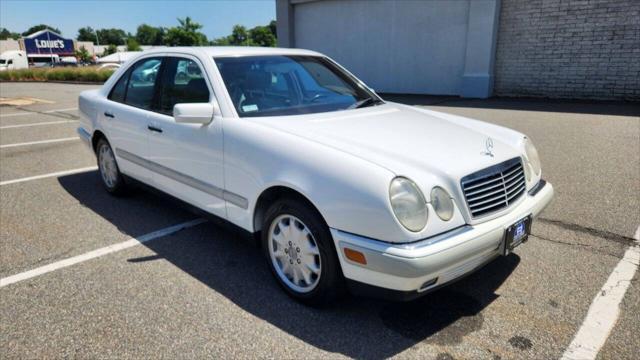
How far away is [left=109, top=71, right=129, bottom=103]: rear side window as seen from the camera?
4.58 metres

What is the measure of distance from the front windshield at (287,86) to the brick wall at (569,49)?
9829mm

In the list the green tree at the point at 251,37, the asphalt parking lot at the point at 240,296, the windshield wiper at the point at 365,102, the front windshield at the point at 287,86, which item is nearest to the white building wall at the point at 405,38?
the asphalt parking lot at the point at 240,296

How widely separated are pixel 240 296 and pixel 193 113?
127 centimetres

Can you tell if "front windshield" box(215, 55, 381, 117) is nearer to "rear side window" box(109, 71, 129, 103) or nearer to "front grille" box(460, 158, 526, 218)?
"front grille" box(460, 158, 526, 218)

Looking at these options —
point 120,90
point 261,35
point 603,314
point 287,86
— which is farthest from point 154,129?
point 261,35

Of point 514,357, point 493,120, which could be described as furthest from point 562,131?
point 514,357

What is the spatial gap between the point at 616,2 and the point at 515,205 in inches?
424

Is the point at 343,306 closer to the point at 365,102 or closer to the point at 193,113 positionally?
the point at 193,113

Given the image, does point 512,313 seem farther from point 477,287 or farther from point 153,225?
point 153,225

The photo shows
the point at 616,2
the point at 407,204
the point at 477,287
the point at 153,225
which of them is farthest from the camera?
the point at 616,2

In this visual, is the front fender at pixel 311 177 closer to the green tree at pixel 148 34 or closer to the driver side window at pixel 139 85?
the driver side window at pixel 139 85

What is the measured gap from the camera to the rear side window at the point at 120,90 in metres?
4.58

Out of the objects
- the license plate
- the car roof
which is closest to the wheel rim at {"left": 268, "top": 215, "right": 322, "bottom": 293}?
the license plate

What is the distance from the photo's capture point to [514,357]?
2.42 metres
